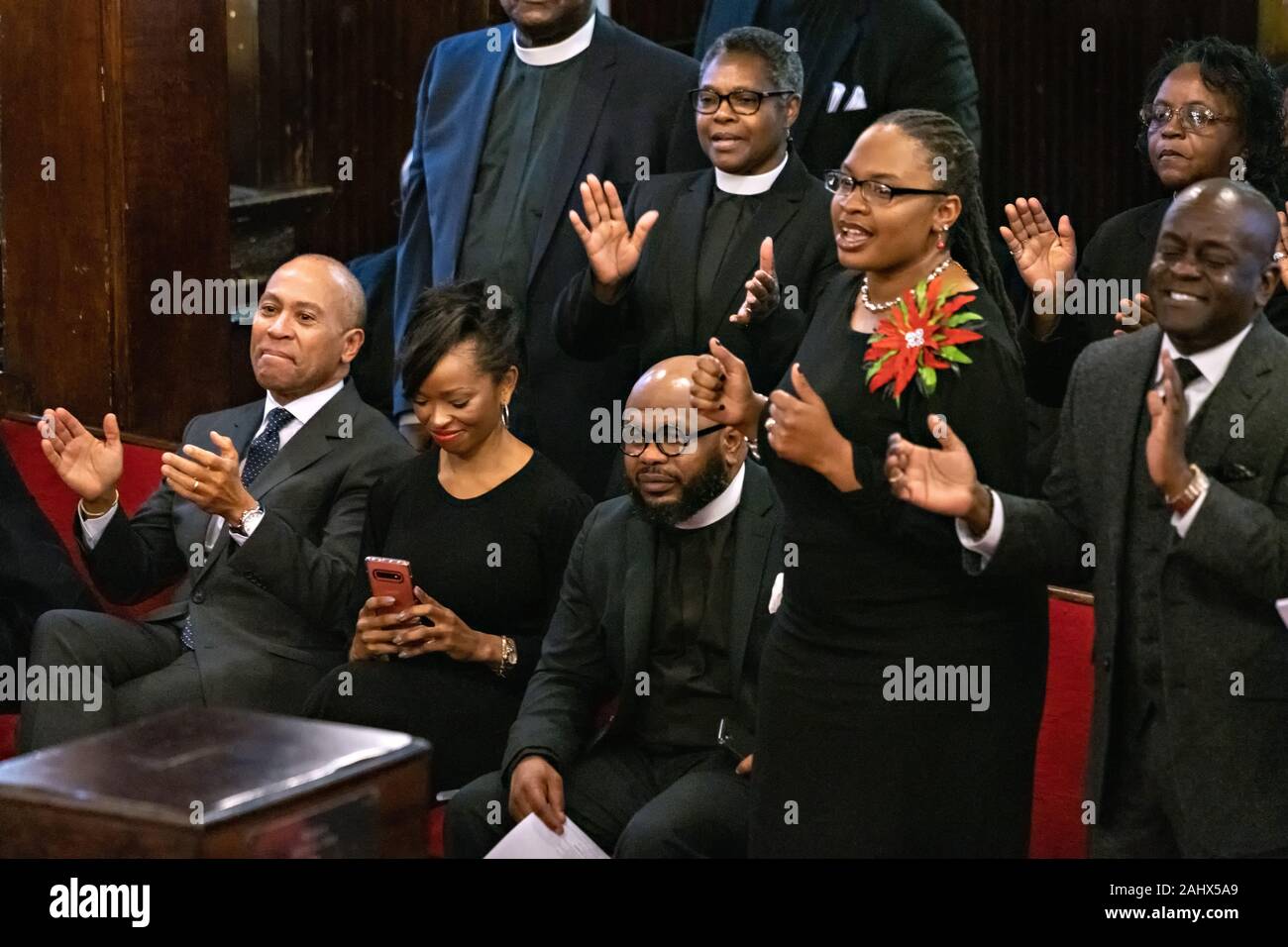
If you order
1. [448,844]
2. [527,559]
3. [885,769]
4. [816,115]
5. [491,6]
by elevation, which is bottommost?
[448,844]

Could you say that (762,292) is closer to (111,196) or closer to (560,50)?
(560,50)

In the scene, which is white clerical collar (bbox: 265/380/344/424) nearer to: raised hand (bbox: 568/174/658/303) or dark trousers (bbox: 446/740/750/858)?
raised hand (bbox: 568/174/658/303)

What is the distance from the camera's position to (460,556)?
3.67 metres

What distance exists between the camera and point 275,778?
191 centimetres

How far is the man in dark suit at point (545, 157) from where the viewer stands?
4082 mm

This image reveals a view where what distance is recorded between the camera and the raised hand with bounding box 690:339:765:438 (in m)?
2.88

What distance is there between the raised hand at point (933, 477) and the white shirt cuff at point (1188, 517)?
26 centimetres

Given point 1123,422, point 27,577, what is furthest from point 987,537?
point 27,577

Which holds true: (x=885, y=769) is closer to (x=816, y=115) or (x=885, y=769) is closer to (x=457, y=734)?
(x=457, y=734)

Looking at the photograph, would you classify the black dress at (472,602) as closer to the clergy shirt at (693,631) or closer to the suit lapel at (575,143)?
the clergy shirt at (693,631)

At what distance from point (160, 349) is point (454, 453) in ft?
4.98

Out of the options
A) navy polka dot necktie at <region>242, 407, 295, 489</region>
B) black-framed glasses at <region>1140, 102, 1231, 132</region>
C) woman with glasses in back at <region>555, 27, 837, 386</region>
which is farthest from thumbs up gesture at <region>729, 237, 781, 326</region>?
navy polka dot necktie at <region>242, 407, 295, 489</region>
